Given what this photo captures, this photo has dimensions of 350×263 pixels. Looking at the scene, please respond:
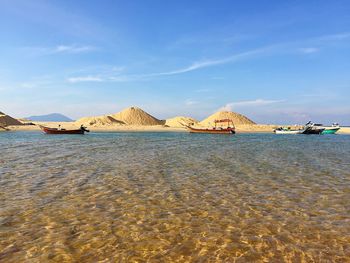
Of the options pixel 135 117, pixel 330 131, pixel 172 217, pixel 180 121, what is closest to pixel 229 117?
pixel 180 121

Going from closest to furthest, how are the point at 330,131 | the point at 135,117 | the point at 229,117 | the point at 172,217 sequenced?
the point at 172,217 → the point at 330,131 → the point at 229,117 → the point at 135,117

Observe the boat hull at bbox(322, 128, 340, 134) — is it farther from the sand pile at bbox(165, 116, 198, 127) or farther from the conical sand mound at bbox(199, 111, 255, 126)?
the sand pile at bbox(165, 116, 198, 127)

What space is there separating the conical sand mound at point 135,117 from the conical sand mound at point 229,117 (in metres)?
21.7

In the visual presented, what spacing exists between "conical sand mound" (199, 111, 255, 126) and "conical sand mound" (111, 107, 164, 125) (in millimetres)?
21689

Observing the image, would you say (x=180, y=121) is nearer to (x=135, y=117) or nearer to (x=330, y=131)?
(x=135, y=117)

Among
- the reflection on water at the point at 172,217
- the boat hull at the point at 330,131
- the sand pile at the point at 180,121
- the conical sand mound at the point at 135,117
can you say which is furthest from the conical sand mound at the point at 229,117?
the reflection on water at the point at 172,217

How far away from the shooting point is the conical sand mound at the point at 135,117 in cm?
13425

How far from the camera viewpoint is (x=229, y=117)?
13762 cm

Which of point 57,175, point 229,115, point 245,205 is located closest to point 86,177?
point 57,175

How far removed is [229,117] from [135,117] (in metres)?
40.2

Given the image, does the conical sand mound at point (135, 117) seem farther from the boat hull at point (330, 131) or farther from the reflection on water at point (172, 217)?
the reflection on water at point (172, 217)

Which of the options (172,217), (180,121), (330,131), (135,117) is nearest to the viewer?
(172,217)

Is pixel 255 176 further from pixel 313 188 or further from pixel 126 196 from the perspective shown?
pixel 126 196

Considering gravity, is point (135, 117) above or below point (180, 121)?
above
